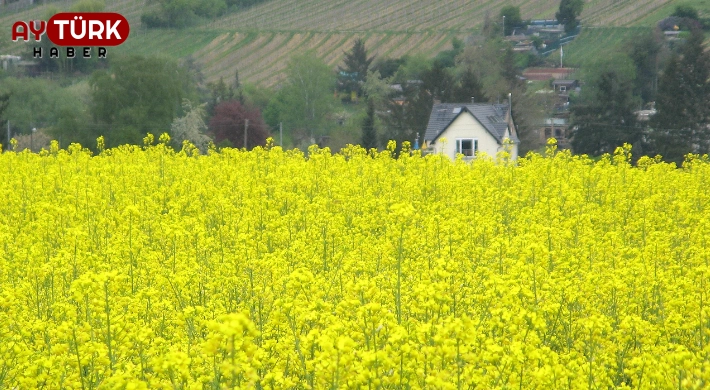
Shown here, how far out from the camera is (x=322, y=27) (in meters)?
135

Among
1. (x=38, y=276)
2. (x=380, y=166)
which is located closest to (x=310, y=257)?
(x=38, y=276)

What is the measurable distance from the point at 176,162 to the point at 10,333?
1562 cm

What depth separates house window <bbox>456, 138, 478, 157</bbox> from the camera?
53.6 metres

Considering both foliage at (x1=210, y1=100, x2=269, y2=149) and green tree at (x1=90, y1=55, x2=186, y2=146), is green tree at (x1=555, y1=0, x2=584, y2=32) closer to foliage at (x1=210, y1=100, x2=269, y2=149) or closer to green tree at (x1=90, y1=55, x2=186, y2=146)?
foliage at (x1=210, y1=100, x2=269, y2=149)

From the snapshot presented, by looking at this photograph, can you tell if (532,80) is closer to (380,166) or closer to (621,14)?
(621,14)

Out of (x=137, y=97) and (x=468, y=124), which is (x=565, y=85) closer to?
(x=468, y=124)

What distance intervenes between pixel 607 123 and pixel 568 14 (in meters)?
73.5

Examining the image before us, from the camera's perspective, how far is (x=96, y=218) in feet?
48.2

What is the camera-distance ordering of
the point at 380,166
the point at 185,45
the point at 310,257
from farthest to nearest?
the point at 185,45
the point at 380,166
the point at 310,257

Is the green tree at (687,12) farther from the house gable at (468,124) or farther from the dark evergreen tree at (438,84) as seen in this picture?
the house gable at (468,124)

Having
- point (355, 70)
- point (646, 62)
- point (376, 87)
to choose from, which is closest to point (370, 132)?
point (376, 87)

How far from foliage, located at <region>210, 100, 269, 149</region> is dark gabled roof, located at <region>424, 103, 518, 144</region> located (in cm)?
1175

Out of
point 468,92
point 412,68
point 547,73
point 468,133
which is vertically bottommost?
point 468,133
